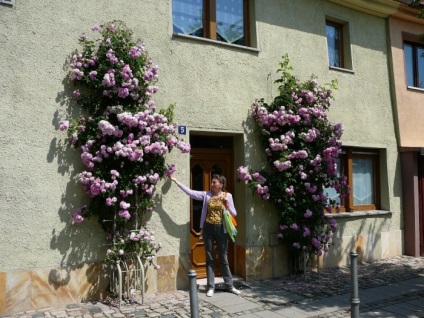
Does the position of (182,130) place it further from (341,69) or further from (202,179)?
(341,69)

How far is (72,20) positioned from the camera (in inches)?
248

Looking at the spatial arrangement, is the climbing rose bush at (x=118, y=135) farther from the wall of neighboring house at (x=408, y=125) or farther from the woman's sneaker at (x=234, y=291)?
the wall of neighboring house at (x=408, y=125)

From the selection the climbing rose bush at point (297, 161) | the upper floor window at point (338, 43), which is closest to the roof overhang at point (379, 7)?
the upper floor window at point (338, 43)

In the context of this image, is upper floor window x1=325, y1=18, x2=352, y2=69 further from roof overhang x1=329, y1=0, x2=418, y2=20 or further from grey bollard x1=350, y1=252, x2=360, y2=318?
grey bollard x1=350, y1=252, x2=360, y2=318

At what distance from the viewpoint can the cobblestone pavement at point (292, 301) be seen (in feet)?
19.0

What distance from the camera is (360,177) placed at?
33.9ft

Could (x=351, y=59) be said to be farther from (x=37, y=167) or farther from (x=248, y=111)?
(x=37, y=167)

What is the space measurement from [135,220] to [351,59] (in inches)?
256

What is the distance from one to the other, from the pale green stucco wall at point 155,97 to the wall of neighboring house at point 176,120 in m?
0.02

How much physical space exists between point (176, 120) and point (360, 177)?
5.42 meters

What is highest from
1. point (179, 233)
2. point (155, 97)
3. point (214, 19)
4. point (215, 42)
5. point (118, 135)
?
point (214, 19)

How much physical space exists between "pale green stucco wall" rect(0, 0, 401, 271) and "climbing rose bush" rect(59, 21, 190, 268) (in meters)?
0.22

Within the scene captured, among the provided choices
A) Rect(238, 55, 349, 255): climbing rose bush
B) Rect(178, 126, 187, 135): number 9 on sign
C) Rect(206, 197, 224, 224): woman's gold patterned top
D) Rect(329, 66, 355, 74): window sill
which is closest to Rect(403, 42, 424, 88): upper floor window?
Rect(329, 66, 355, 74): window sill

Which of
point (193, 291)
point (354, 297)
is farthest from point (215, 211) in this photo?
point (193, 291)
